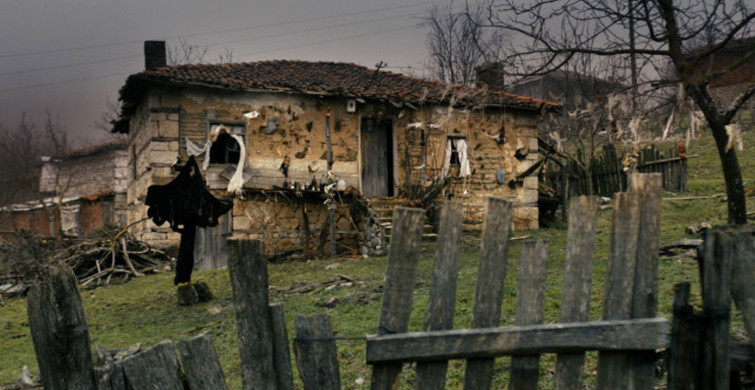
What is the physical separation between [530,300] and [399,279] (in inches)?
20.5

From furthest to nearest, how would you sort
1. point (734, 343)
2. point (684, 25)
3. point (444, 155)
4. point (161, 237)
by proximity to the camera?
point (444, 155) < point (161, 237) < point (684, 25) < point (734, 343)

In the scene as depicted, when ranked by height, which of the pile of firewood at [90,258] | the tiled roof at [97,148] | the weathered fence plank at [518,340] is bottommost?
the pile of firewood at [90,258]

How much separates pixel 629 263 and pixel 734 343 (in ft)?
2.02

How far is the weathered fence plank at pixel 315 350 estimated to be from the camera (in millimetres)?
2250

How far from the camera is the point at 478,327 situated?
2.28 m

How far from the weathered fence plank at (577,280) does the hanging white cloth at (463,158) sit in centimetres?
1538

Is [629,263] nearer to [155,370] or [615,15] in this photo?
[155,370]

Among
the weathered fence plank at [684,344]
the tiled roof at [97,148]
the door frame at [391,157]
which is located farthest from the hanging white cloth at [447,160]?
the tiled roof at [97,148]

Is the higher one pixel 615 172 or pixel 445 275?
pixel 615 172

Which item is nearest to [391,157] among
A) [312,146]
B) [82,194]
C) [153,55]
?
[312,146]

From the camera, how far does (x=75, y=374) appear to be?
7.73ft

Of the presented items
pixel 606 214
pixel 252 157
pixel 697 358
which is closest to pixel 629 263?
pixel 697 358

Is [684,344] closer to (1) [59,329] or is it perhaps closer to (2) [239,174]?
(1) [59,329]

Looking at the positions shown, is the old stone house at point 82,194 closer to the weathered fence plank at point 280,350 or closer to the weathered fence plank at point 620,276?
the weathered fence plank at point 280,350
